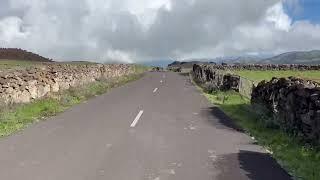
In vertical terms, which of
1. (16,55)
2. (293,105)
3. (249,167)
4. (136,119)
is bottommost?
(136,119)

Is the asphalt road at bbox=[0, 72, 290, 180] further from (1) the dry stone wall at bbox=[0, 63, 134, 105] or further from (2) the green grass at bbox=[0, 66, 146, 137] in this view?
(1) the dry stone wall at bbox=[0, 63, 134, 105]

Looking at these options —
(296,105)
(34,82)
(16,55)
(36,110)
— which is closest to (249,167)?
(296,105)

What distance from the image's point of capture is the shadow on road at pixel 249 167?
914cm

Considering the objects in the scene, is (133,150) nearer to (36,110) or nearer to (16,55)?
(36,110)

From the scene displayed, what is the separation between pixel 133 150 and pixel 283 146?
3.74 metres

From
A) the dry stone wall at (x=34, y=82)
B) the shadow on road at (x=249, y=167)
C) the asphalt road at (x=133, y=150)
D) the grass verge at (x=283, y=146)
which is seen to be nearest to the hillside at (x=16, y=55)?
the dry stone wall at (x=34, y=82)

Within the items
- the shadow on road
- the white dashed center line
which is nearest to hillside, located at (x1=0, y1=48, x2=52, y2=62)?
the white dashed center line

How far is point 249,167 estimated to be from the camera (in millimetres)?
9922

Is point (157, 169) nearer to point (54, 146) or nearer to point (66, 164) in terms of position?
point (66, 164)

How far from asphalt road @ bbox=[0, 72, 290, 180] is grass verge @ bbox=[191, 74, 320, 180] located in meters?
0.33

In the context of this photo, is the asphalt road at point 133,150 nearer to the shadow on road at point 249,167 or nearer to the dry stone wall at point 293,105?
the shadow on road at point 249,167

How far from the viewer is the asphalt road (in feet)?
30.1

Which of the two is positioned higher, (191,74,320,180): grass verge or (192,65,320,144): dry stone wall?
(192,65,320,144): dry stone wall

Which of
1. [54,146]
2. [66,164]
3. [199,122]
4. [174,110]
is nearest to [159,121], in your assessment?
[199,122]
